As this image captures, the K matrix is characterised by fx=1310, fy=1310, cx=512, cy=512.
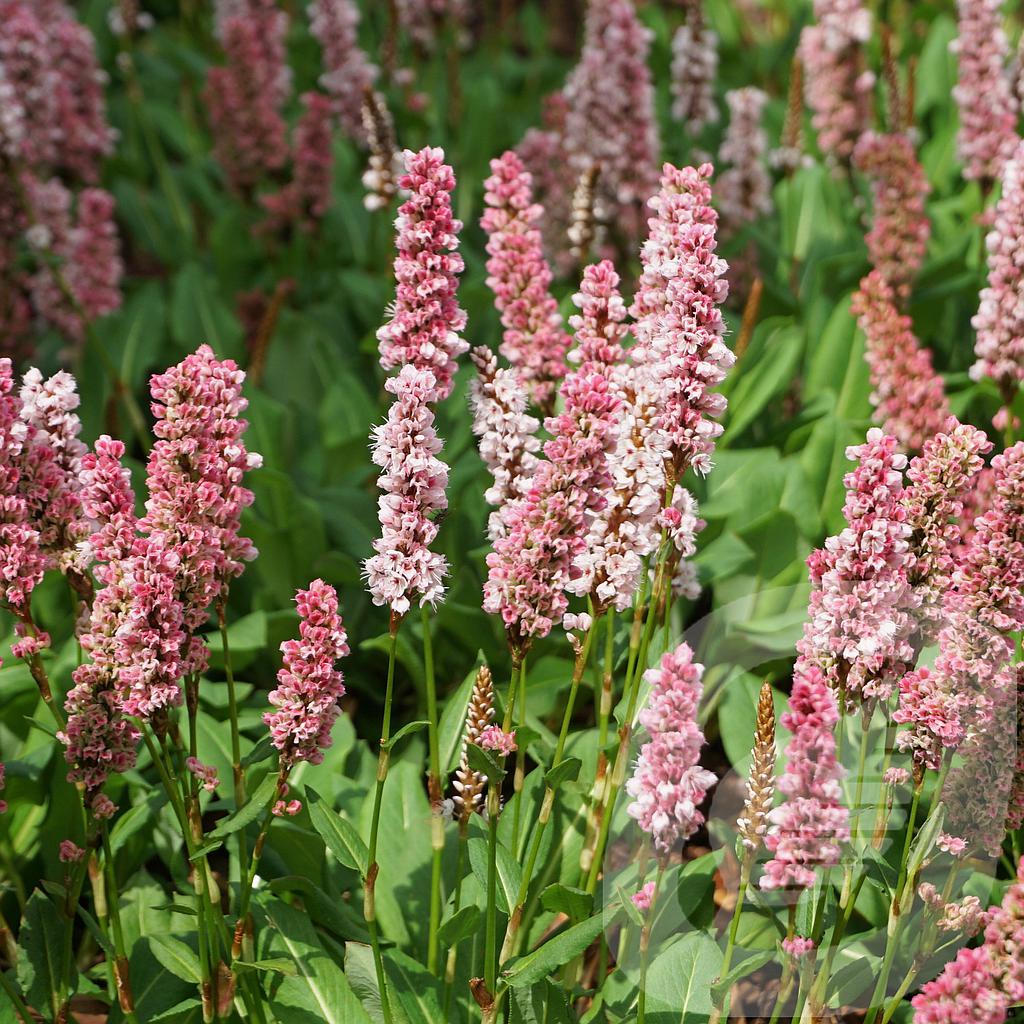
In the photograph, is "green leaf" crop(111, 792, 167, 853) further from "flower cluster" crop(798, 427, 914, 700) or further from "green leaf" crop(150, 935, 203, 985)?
"flower cluster" crop(798, 427, 914, 700)

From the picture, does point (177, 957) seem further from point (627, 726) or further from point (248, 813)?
point (627, 726)

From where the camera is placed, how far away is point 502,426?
2889 millimetres

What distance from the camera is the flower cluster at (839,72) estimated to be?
6.45 m

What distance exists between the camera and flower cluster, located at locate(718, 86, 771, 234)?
20.6 feet

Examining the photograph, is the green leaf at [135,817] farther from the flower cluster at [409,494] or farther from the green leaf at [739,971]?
the green leaf at [739,971]

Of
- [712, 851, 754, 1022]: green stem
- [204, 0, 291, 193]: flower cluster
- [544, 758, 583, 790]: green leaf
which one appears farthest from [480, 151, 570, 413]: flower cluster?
[204, 0, 291, 193]: flower cluster

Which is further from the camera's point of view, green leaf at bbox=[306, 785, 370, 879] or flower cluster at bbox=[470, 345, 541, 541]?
flower cluster at bbox=[470, 345, 541, 541]

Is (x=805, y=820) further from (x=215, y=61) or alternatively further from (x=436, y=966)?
(x=215, y=61)

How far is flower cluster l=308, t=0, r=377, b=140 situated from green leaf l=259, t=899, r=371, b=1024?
4369 mm

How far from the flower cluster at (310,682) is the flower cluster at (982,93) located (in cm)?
417

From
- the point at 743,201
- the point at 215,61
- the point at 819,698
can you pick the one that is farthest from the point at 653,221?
the point at 215,61

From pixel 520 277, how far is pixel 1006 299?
4.76 feet

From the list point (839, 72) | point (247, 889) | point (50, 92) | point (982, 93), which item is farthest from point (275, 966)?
point (839, 72)

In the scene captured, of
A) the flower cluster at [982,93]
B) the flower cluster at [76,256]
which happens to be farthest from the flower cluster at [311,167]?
the flower cluster at [982,93]
